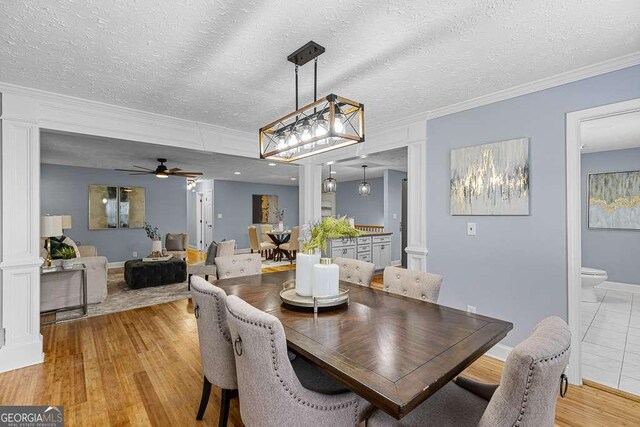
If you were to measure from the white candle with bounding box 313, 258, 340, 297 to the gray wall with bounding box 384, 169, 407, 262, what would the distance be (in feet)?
16.7

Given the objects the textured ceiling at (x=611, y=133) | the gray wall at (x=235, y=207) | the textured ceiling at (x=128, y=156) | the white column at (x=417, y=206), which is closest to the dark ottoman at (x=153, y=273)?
the textured ceiling at (x=128, y=156)

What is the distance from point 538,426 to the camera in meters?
0.94

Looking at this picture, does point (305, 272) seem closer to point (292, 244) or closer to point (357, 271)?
point (357, 271)

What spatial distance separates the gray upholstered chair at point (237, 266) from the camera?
2861 mm

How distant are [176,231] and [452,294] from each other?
291 inches

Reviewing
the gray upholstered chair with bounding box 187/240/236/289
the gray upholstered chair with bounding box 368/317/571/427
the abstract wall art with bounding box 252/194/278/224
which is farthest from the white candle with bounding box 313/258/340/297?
the abstract wall art with bounding box 252/194/278/224

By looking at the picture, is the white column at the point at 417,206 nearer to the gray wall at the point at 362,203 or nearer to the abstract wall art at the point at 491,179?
the abstract wall art at the point at 491,179

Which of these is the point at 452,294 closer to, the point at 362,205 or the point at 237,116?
the point at 237,116

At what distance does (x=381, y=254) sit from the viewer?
6.32 metres

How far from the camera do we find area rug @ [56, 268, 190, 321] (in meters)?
4.06

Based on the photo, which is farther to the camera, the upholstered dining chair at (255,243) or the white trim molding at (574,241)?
the upholstered dining chair at (255,243)

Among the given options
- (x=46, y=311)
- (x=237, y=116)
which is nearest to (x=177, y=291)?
(x=46, y=311)

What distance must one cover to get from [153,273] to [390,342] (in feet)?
16.6

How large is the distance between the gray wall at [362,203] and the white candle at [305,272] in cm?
730
